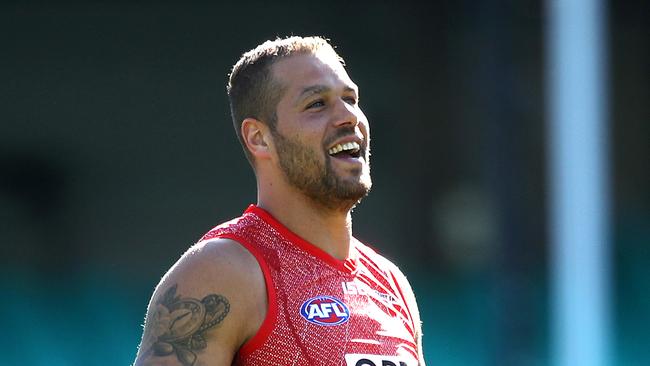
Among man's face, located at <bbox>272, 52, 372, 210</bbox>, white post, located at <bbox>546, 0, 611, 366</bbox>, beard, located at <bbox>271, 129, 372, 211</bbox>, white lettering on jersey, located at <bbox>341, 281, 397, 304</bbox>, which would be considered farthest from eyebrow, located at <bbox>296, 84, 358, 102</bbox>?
white post, located at <bbox>546, 0, 611, 366</bbox>

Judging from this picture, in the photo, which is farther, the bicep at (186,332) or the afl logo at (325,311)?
the afl logo at (325,311)

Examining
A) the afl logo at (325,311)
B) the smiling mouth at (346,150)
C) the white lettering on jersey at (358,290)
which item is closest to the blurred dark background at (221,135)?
the white lettering on jersey at (358,290)

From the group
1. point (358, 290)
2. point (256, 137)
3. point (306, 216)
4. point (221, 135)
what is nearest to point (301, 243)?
point (306, 216)

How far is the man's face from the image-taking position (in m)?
3.16

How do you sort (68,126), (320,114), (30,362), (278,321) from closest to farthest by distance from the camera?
(278,321) < (320,114) < (30,362) < (68,126)

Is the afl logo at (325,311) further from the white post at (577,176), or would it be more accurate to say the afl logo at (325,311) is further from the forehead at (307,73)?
the white post at (577,176)

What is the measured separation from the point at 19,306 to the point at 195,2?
395cm

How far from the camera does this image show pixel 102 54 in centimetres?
1223

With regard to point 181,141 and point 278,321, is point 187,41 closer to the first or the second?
point 181,141

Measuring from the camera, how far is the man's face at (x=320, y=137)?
3.16 meters

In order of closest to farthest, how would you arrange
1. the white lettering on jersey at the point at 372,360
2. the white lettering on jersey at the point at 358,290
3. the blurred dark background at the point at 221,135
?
the white lettering on jersey at the point at 372,360
the white lettering on jersey at the point at 358,290
the blurred dark background at the point at 221,135

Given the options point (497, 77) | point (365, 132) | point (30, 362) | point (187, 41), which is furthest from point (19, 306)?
point (365, 132)

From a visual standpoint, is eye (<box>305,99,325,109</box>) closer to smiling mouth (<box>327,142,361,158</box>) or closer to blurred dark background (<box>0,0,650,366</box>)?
smiling mouth (<box>327,142,361,158</box>)

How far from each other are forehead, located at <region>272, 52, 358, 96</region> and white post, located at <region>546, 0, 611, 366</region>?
5559 millimetres
